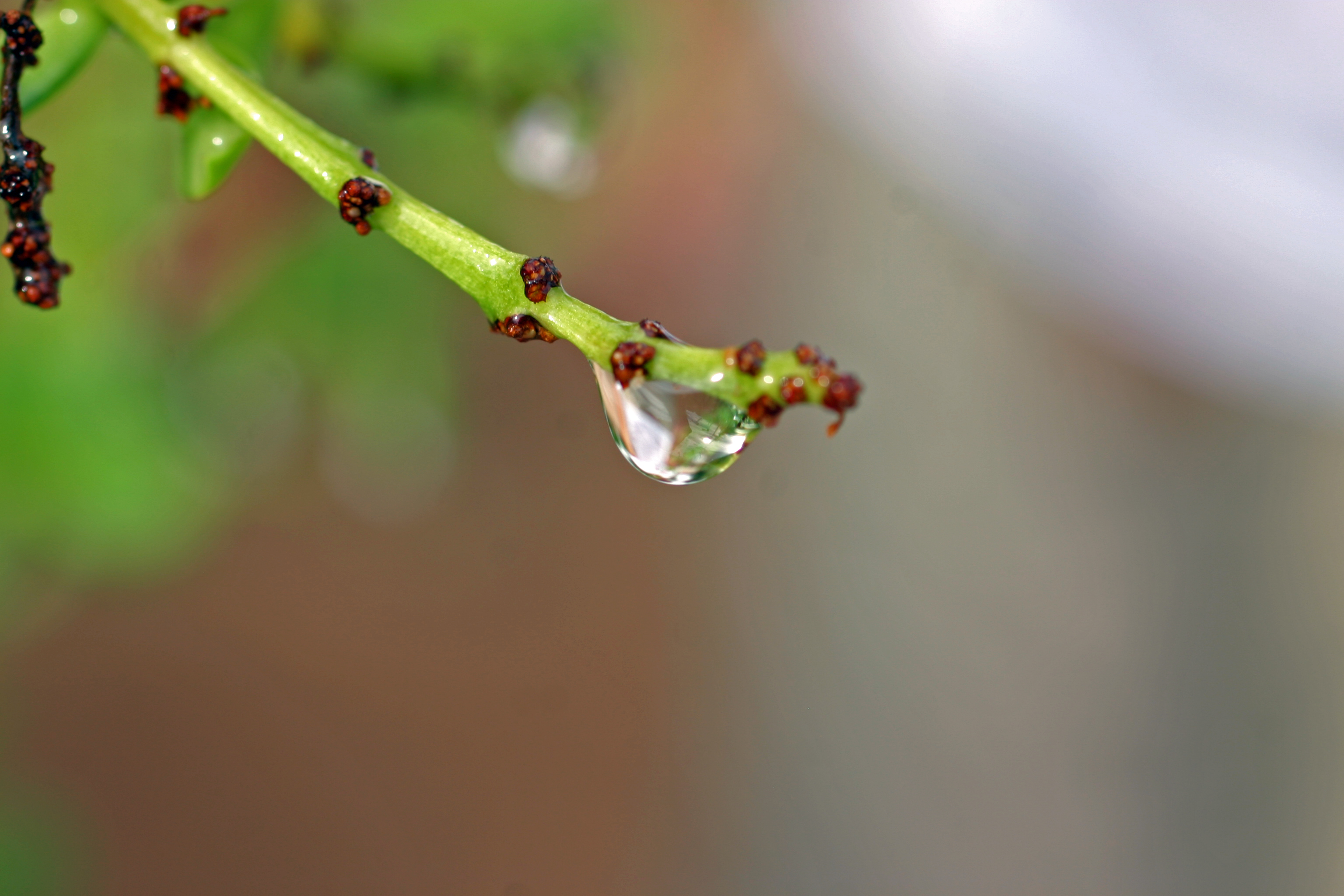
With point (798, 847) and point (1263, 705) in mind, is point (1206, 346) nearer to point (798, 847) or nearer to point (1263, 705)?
point (1263, 705)

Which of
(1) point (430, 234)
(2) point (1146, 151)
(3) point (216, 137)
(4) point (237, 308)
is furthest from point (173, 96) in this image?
(2) point (1146, 151)

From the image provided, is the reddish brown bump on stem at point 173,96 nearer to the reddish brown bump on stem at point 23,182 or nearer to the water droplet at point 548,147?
the reddish brown bump on stem at point 23,182

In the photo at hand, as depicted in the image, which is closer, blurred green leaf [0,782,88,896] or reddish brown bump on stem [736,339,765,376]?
reddish brown bump on stem [736,339,765,376]

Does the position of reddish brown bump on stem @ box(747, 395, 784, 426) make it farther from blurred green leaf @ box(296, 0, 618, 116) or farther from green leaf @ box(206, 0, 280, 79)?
blurred green leaf @ box(296, 0, 618, 116)

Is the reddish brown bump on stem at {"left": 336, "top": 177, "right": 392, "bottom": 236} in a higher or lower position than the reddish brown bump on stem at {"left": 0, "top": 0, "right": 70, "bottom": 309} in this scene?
lower

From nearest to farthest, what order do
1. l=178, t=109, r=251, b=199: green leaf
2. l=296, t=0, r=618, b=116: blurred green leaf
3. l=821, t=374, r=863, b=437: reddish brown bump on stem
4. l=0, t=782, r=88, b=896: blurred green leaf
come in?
l=821, t=374, r=863, b=437: reddish brown bump on stem, l=178, t=109, r=251, b=199: green leaf, l=296, t=0, r=618, b=116: blurred green leaf, l=0, t=782, r=88, b=896: blurred green leaf

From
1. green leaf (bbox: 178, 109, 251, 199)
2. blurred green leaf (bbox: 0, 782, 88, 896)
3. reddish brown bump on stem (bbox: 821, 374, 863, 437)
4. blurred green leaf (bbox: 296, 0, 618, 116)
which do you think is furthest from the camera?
blurred green leaf (bbox: 0, 782, 88, 896)

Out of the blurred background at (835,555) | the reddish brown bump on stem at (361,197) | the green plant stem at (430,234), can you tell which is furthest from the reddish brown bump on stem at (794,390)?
the blurred background at (835,555)

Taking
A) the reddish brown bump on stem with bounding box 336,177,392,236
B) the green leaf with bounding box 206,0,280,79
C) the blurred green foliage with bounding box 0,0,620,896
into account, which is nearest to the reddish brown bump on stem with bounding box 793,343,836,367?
the reddish brown bump on stem with bounding box 336,177,392,236

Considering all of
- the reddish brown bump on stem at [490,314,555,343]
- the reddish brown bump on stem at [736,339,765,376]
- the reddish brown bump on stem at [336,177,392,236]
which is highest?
the reddish brown bump on stem at [336,177,392,236]

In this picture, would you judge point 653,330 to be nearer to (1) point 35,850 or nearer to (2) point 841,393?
(2) point 841,393
